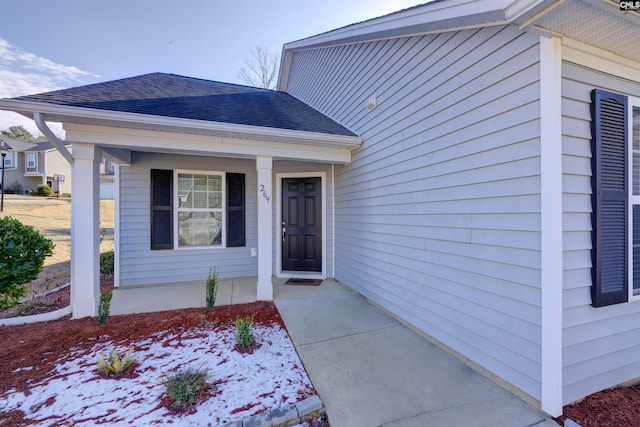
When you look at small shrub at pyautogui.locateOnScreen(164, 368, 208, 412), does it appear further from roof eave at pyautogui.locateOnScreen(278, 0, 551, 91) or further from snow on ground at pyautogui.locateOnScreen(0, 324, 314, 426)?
roof eave at pyautogui.locateOnScreen(278, 0, 551, 91)

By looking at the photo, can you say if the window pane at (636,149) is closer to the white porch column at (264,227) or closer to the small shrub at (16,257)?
the white porch column at (264,227)

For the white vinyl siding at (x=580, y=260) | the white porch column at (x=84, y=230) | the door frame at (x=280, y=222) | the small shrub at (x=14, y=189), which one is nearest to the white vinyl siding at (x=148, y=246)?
the door frame at (x=280, y=222)

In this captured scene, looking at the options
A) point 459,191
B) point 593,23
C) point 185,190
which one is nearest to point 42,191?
point 185,190

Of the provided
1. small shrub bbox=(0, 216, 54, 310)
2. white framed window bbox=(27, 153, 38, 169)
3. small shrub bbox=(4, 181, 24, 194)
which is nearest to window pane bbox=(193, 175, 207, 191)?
small shrub bbox=(0, 216, 54, 310)

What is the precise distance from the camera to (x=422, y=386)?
2.10 metres

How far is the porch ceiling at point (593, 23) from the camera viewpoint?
4.88 feet

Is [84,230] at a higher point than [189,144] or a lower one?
lower

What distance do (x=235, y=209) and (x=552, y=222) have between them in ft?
15.9

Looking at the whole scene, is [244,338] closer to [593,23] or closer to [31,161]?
[593,23]

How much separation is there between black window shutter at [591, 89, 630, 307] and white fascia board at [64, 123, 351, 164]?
306 cm

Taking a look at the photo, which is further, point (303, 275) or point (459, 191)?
point (303, 275)

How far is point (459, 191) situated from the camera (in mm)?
2471

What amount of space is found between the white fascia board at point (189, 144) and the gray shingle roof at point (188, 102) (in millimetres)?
244

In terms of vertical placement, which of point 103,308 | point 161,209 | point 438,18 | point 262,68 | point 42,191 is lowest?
point 103,308
